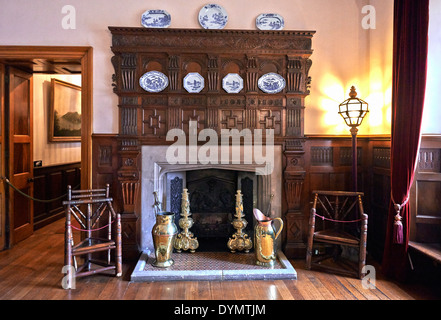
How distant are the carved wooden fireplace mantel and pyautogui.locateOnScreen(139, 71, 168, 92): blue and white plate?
5 cm

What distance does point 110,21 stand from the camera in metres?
3.99

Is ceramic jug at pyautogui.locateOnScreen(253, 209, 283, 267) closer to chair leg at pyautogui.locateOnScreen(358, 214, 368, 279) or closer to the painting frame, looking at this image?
chair leg at pyautogui.locateOnScreen(358, 214, 368, 279)

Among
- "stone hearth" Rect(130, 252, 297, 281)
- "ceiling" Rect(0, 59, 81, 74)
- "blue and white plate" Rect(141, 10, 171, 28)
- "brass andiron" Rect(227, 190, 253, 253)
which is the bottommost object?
"stone hearth" Rect(130, 252, 297, 281)

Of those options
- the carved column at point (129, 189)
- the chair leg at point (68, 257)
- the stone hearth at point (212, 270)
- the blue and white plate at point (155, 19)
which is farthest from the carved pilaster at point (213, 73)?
the chair leg at point (68, 257)

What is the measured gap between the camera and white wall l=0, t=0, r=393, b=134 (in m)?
3.95

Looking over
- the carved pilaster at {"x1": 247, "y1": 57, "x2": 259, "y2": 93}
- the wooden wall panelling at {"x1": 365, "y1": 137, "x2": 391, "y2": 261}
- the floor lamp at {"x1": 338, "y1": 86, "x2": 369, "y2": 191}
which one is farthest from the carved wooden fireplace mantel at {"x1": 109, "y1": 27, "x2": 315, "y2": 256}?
the wooden wall panelling at {"x1": 365, "y1": 137, "x2": 391, "y2": 261}

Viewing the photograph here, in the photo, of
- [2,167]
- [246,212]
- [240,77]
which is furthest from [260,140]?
[2,167]

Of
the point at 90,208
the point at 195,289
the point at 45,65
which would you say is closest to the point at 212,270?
the point at 195,289

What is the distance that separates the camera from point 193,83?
157 inches

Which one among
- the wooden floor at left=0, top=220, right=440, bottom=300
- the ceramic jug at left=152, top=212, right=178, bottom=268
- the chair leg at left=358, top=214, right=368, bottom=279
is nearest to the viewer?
the wooden floor at left=0, top=220, right=440, bottom=300

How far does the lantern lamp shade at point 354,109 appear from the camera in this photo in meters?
3.81

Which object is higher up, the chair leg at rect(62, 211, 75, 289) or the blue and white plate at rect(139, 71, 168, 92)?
the blue and white plate at rect(139, 71, 168, 92)

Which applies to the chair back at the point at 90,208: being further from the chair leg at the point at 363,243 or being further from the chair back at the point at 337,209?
the chair leg at the point at 363,243
